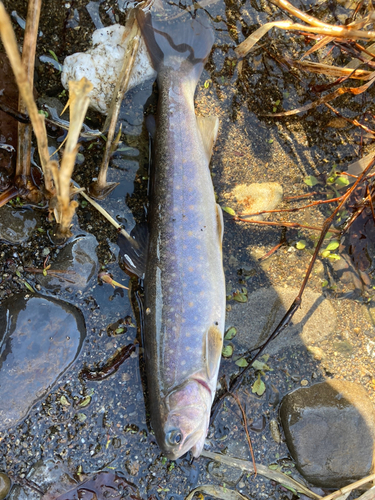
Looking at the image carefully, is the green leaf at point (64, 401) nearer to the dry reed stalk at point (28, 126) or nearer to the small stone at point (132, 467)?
the small stone at point (132, 467)

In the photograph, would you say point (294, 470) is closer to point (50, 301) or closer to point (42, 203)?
point (50, 301)

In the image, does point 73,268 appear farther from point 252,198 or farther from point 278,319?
point 278,319

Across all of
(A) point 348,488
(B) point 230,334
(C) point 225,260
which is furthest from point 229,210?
(A) point 348,488

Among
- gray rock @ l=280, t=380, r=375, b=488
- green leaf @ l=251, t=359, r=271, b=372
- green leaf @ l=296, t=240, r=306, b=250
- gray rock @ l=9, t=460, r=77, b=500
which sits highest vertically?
green leaf @ l=296, t=240, r=306, b=250

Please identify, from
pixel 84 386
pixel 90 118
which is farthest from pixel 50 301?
pixel 90 118

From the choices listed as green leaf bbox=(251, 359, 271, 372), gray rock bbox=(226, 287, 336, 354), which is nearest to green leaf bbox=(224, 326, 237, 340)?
gray rock bbox=(226, 287, 336, 354)

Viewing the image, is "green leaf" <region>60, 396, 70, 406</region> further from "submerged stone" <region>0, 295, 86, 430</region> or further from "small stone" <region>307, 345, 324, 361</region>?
"small stone" <region>307, 345, 324, 361</region>

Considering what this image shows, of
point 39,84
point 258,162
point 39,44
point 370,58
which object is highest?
point 39,44
